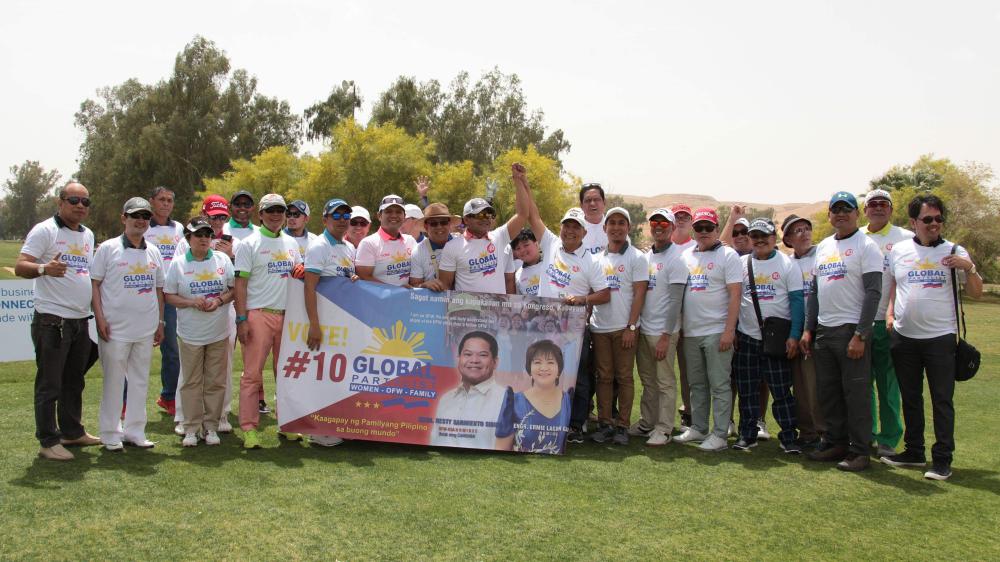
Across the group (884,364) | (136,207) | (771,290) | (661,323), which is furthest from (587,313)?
(136,207)

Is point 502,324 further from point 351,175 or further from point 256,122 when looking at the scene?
point 256,122

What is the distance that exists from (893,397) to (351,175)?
40147 millimetres

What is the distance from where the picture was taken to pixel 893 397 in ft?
21.1

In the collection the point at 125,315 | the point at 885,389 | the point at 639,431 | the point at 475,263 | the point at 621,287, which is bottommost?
the point at 639,431

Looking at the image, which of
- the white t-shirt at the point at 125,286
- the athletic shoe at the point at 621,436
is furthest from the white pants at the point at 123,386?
the athletic shoe at the point at 621,436

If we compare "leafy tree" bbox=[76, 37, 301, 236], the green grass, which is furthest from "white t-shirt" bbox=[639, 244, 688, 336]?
"leafy tree" bbox=[76, 37, 301, 236]

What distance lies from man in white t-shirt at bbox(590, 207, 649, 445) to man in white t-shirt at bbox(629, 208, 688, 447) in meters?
0.15

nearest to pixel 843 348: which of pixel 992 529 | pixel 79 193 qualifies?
pixel 992 529

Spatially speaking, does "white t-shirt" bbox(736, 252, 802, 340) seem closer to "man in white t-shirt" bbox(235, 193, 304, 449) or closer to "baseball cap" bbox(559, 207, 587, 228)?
"baseball cap" bbox(559, 207, 587, 228)

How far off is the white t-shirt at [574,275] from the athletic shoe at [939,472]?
298 centimetres

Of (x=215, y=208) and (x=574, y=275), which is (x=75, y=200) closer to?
(x=215, y=208)

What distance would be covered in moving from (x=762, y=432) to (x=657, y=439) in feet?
4.50

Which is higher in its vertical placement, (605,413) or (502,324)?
(502,324)

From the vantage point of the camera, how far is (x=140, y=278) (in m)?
5.93
